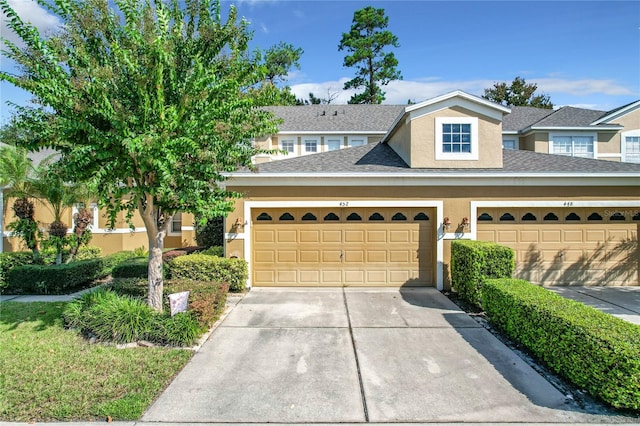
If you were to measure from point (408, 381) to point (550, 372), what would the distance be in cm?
221

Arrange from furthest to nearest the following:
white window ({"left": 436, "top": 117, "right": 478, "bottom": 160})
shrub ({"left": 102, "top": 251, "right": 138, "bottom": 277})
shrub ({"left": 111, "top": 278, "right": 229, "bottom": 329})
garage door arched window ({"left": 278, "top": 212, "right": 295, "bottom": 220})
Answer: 1. shrub ({"left": 102, "top": 251, "right": 138, "bottom": 277})
2. white window ({"left": 436, "top": 117, "right": 478, "bottom": 160})
3. garage door arched window ({"left": 278, "top": 212, "right": 295, "bottom": 220})
4. shrub ({"left": 111, "top": 278, "right": 229, "bottom": 329})

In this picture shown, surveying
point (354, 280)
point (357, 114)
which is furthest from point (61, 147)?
point (357, 114)

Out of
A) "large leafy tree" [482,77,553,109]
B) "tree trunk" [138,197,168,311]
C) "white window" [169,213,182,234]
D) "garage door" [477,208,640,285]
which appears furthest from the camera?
"large leafy tree" [482,77,553,109]

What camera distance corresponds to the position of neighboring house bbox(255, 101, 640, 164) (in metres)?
19.9

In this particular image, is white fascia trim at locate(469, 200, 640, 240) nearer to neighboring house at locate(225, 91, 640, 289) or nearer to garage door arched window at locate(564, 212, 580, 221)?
neighboring house at locate(225, 91, 640, 289)

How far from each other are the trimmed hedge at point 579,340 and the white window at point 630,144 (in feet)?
62.7

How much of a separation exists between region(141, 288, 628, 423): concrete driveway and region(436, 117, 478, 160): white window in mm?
5188

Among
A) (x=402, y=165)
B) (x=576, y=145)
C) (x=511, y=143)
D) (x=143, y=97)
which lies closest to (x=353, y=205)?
(x=402, y=165)

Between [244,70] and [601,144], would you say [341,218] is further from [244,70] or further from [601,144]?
[601,144]

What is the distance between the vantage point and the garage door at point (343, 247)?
34.8 ft

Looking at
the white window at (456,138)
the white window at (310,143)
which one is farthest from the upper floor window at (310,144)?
the white window at (456,138)

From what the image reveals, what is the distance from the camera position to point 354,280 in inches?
419

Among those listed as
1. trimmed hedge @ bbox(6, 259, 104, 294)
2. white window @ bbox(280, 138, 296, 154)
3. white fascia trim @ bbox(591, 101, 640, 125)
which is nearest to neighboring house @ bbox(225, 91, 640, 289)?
trimmed hedge @ bbox(6, 259, 104, 294)

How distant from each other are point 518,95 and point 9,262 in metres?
42.8
